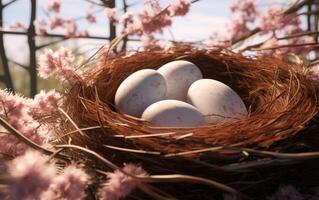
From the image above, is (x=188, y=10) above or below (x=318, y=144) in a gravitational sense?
above

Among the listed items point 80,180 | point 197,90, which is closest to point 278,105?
point 197,90

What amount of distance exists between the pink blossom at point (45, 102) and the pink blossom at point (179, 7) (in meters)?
0.60

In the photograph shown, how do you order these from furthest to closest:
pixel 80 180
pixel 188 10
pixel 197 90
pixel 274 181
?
pixel 188 10
pixel 197 90
pixel 274 181
pixel 80 180

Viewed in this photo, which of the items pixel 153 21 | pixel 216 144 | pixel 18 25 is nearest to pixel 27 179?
pixel 216 144

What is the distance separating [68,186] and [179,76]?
635 mm

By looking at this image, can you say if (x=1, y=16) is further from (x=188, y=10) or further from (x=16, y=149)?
(x=16, y=149)

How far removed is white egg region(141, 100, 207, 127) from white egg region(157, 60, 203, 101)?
0.22 metres

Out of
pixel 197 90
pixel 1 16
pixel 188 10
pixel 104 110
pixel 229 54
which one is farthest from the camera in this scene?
pixel 1 16

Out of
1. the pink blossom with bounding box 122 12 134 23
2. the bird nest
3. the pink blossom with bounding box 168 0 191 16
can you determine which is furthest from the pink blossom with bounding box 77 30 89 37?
the bird nest

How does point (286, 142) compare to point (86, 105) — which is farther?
point (86, 105)

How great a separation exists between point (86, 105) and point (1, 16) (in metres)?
1.14

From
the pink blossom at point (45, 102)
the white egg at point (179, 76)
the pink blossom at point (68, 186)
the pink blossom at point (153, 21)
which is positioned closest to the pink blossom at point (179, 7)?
the pink blossom at point (153, 21)

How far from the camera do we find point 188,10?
1.61 meters

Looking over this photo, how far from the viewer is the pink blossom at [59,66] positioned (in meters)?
1.18
